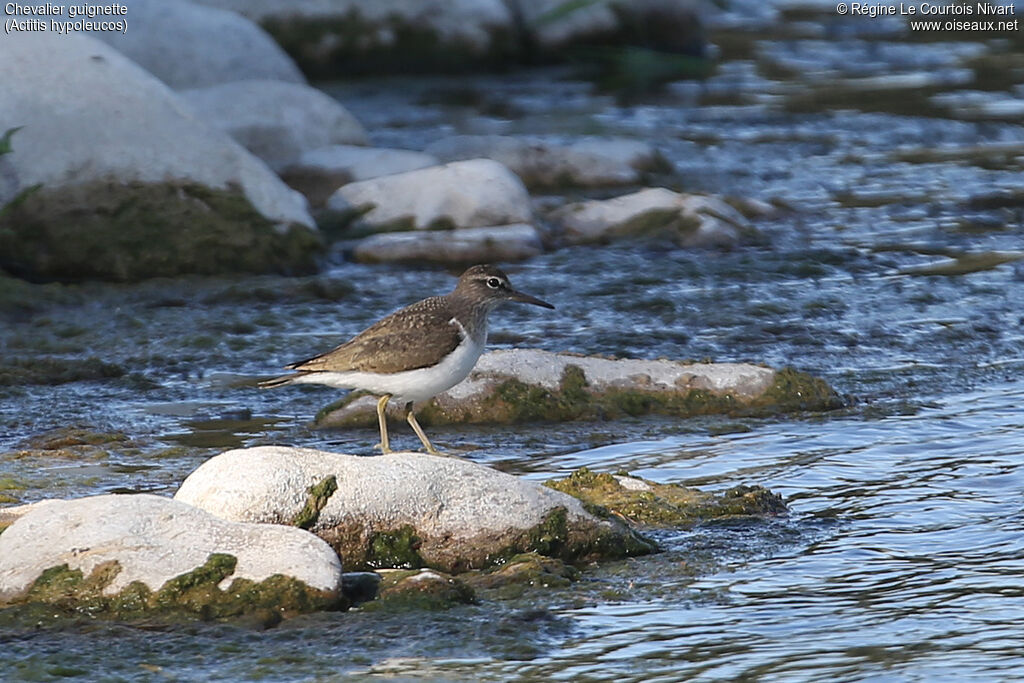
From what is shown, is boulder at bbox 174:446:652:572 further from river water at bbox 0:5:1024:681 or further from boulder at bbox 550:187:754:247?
boulder at bbox 550:187:754:247

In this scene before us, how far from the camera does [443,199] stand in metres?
12.0

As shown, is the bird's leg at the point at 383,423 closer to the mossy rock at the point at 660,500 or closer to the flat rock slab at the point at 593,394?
the flat rock slab at the point at 593,394

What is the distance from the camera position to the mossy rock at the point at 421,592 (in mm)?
5344

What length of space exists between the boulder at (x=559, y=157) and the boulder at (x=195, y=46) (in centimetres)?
214

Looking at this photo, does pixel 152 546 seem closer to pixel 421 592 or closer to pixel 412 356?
pixel 421 592

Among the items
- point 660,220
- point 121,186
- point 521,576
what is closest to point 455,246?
point 660,220

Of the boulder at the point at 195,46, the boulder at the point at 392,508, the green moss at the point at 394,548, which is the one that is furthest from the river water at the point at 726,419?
the boulder at the point at 195,46

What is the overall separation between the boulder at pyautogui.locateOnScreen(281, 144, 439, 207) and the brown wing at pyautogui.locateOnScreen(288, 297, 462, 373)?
591cm

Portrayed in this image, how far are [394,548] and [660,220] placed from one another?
685 centimetres

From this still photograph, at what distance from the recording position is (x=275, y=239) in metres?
11.4

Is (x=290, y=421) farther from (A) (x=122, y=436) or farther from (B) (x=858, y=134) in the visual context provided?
(B) (x=858, y=134)

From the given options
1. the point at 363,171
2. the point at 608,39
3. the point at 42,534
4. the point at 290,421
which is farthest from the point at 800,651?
the point at 608,39

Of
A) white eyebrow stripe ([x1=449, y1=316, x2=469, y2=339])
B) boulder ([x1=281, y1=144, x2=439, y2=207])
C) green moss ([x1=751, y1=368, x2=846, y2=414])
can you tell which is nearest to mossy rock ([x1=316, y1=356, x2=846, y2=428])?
green moss ([x1=751, y1=368, x2=846, y2=414])

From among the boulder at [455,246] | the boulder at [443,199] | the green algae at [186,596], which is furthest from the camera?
the boulder at [443,199]
